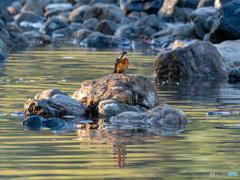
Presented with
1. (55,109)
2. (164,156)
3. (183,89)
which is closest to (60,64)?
(183,89)

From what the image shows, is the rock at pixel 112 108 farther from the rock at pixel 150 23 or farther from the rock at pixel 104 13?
the rock at pixel 104 13

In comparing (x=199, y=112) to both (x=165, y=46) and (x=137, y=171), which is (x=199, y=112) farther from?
(x=165, y=46)

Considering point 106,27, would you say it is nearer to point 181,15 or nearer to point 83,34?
point 83,34

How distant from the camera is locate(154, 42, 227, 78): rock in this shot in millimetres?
15172

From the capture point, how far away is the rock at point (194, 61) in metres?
15.2

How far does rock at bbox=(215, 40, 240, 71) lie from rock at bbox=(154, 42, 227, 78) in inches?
33.0

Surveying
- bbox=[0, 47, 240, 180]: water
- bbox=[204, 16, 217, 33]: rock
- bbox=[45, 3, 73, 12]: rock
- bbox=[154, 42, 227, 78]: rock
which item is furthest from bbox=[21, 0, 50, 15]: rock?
bbox=[0, 47, 240, 180]: water

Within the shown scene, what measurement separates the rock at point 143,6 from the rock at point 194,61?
121 ft

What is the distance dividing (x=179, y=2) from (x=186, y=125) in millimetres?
47130

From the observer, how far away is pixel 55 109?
831 cm

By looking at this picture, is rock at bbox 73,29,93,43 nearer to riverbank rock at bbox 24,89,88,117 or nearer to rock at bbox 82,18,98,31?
rock at bbox 82,18,98,31

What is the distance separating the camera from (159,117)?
7641mm

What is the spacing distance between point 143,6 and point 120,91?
145 feet

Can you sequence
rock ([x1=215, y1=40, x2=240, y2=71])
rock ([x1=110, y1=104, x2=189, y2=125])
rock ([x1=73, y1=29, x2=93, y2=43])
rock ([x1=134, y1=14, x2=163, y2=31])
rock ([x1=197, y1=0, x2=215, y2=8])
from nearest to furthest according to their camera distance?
rock ([x1=110, y1=104, x2=189, y2=125]) < rock ([x1=215, y1=40, x2=240, y2=71]) < rock ([x1=73, y1=29, x2=93, y2=43]) < rock ([x1=134, y1=14, x2=163, y2=31]) < rock ([x1=197, y1=0, x2=215, y2=8])
